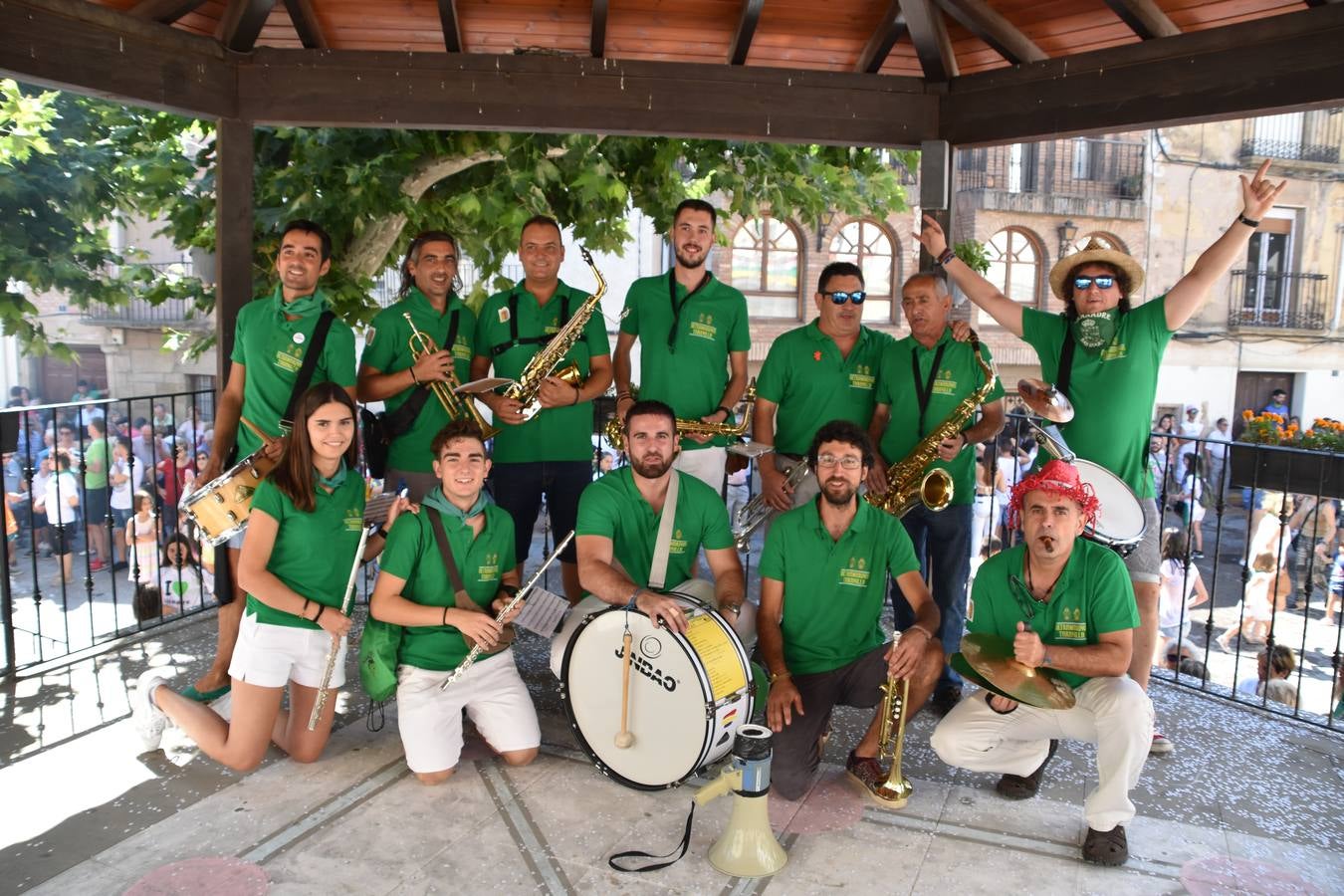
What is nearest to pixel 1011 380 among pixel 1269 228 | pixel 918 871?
pixel 1269 228

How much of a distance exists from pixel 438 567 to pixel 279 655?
2.34 feet

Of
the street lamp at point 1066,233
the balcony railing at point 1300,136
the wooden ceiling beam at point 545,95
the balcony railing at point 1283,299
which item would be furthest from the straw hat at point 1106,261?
the balcony railing at point 1300,136

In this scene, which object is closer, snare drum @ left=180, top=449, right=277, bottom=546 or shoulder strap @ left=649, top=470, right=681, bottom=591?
snare drum @ left=180, top=449, right=277, bottom=546

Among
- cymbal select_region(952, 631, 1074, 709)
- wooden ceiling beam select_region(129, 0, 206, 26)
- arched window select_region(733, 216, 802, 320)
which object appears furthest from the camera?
arched window select_region(733, 216, 802, 320)

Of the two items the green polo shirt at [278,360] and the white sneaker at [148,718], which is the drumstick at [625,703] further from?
the white sneaker at [148,718]

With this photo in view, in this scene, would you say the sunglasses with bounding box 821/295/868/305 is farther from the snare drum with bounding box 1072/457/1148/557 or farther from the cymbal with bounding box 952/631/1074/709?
the cymbal with bounding box 952/631/1074/709

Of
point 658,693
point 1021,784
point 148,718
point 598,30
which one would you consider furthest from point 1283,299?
point 148,718

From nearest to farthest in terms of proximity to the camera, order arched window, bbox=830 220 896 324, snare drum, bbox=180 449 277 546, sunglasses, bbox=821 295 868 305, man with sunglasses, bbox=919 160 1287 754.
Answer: snare drum, bbox=180 449 277 546 → man with sunglasses, bbox=919 160 1287 754 → sunglasses, bbox=821 295 868 305 → arched window, bbox=830 220 896 324

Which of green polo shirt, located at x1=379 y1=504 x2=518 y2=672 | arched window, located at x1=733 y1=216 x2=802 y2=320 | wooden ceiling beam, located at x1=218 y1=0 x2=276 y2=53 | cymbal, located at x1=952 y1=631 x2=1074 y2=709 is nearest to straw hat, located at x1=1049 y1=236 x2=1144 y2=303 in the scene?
cymbal, located at x1=952 y1=631 x2=1074 y2=709

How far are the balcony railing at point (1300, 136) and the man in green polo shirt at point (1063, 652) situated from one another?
2466 centimetres

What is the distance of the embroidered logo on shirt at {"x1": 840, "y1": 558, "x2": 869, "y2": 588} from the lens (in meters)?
4.25

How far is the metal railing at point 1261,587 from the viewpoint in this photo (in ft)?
18.0

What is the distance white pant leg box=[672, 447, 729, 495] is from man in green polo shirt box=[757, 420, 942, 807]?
2.81 feet

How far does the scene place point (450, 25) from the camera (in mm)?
5328
